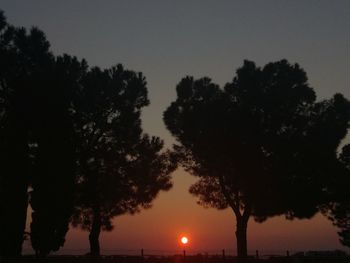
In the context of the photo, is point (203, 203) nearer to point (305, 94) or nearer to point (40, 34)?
point (305, 94)

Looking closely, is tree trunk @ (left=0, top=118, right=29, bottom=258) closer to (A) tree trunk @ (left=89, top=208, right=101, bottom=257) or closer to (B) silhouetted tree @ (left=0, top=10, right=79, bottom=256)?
(B) silhouetted tree @ (left=0, top=10, right=79, bottom=256)

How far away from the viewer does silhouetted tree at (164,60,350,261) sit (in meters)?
44.6

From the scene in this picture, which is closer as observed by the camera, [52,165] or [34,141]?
[52,165]

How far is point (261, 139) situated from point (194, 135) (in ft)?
16.8

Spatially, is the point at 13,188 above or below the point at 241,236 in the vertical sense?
above

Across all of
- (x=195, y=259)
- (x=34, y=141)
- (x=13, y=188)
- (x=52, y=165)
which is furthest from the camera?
(x=195, y=259)

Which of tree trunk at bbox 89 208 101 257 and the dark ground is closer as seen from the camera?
the dark ground

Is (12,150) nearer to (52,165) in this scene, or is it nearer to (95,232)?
(52,165)

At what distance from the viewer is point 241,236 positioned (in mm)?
46094

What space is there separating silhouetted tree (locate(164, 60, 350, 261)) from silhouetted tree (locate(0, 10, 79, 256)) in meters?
9.76

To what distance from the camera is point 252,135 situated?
148 feet

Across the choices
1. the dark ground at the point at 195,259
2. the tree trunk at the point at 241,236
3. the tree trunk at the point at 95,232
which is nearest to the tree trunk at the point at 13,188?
the dark ground at the point at 195,259

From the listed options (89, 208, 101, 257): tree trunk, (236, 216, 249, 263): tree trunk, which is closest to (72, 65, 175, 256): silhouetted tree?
(89, 208, 101, 257): tree trunk

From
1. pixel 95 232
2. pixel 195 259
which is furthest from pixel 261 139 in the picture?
→ pixel 95 232
